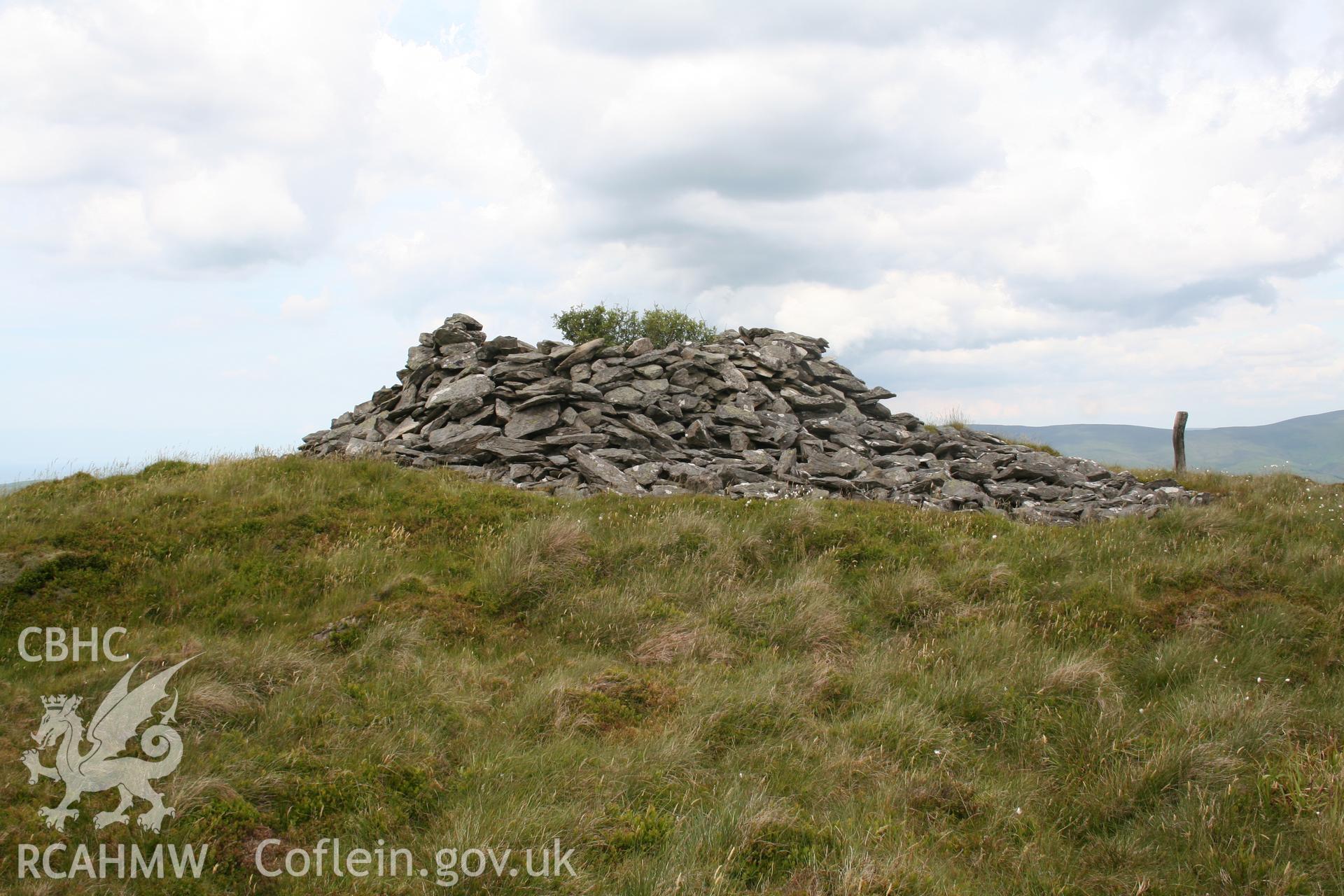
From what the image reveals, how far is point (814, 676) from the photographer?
29.4ft

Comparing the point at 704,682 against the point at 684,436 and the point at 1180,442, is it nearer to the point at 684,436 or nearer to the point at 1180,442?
the point at 684,436

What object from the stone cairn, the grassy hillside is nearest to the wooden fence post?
the stone cairn

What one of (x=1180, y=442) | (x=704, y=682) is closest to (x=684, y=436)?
(x=704, y=682)

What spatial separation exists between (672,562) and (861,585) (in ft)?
8.90

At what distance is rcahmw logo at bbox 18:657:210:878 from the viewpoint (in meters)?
5.64

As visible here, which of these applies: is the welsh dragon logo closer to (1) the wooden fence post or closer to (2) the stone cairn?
(2) the stone cairn

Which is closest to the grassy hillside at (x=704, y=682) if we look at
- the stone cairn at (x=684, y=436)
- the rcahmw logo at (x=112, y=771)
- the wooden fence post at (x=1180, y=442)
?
the rcahmw logo at (x=112, y=771)

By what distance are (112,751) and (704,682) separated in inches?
207

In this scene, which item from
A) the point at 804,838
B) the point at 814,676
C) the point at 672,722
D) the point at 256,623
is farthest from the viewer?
the point at 256,623

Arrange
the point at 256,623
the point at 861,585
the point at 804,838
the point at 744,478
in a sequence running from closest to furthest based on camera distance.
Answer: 1. the point at 804,838
2. the point at 256,623
3. the point at 861,585
4. the point at 744,478

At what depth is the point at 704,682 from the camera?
8.76m

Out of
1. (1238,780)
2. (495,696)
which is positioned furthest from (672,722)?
(1238,780)

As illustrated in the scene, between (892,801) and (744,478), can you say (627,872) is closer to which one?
(892,801)

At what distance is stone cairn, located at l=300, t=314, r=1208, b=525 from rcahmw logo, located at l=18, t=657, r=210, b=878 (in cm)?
843
